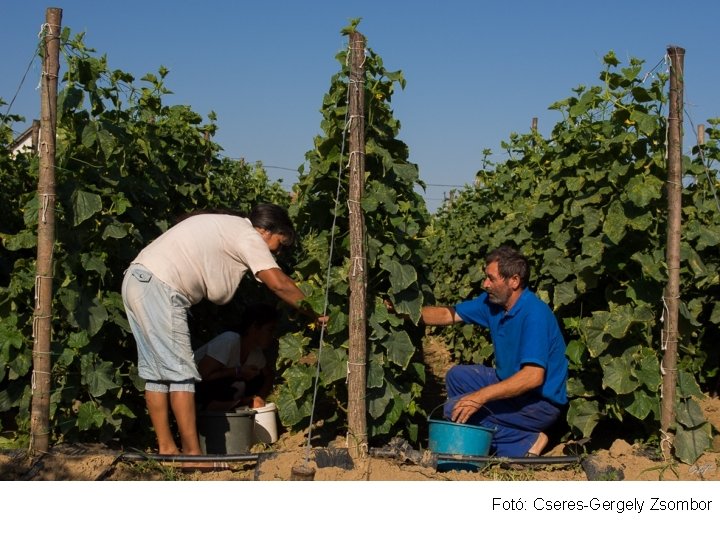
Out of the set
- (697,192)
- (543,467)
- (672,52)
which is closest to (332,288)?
(543,467)

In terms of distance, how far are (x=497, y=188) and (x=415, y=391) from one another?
13.9ft

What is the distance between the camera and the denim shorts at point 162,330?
4391mm

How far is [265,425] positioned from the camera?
5219mm

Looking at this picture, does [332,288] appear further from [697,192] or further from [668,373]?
[697,192]

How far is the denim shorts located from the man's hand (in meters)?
1.40

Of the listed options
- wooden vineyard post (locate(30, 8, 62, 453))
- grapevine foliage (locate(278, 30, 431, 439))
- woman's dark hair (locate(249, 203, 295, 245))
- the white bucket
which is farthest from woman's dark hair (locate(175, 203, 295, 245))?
the white bucket

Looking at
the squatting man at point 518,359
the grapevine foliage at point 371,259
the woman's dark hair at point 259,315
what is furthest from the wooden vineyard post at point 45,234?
the squatting man at point 518,359

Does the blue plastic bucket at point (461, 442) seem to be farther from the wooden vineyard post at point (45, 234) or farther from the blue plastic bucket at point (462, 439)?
the wooden vineyard post at point (45, 234)

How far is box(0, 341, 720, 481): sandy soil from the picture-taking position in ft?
13.5

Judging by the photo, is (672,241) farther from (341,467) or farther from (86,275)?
(86,275)

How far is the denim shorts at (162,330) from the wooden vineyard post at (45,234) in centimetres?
43

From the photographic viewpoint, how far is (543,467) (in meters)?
4.42

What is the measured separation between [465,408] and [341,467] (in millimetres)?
800
